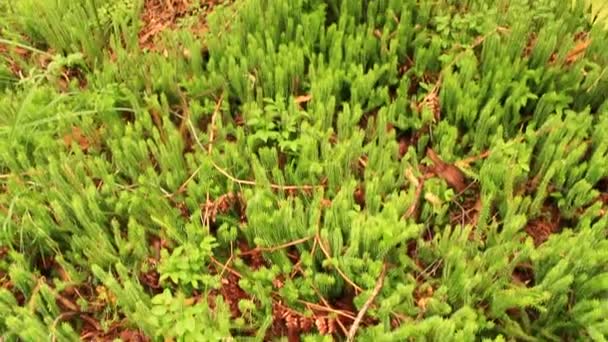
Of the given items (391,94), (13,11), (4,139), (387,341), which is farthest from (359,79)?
(13,11)

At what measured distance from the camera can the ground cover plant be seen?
6.20 ft

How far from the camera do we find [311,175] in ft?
6.94

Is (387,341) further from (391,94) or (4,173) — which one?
(4,173)

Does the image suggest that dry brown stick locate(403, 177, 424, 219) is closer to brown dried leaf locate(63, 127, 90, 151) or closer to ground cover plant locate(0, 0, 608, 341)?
ground cover plant locate(0, 0, 608, 341)

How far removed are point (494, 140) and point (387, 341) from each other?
83 centimetres

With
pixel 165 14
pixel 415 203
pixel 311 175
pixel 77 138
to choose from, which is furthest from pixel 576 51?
pixel 77 138

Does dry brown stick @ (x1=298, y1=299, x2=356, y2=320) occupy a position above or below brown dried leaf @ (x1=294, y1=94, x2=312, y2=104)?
below

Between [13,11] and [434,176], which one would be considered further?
[13,11]

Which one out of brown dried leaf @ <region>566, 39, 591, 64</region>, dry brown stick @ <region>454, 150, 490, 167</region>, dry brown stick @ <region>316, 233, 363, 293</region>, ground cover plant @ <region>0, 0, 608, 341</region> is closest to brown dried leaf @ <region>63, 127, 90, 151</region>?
ground cover plant @ <region>0, 0, 608, 341</region>

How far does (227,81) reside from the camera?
8.04ft

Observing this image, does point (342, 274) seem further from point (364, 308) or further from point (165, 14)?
point (165, 14)

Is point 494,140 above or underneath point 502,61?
underneath

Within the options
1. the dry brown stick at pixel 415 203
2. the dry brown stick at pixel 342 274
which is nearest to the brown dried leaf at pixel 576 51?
the dry brown stick at pixel 415 203

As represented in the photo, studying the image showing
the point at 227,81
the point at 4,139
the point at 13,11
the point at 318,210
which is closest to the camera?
the point at 318,210
